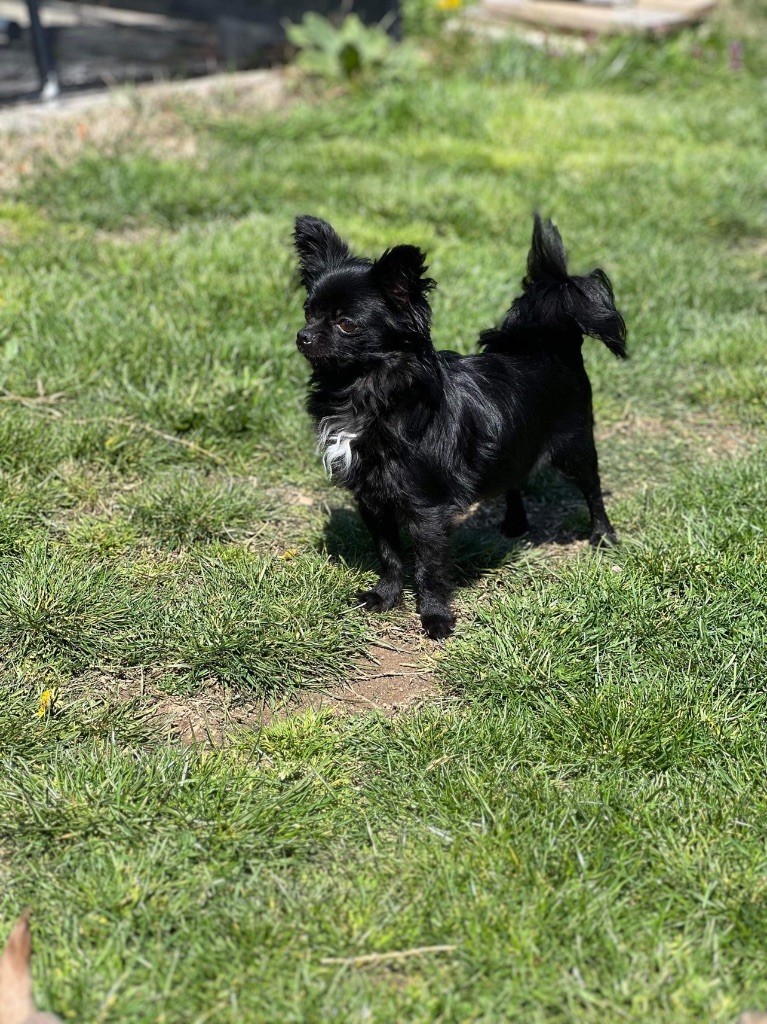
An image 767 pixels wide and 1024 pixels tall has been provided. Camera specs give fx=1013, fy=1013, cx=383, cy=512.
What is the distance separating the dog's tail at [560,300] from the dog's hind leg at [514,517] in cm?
65

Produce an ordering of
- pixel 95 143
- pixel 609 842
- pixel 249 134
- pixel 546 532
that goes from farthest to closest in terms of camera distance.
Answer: pixel 249 134 → pixel 95 143 → pixel 546 532 → pixel 609 842

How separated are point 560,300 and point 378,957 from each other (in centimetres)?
209

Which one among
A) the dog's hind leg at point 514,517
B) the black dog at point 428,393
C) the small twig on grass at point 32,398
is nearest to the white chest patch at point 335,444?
the black dog at point 428,393

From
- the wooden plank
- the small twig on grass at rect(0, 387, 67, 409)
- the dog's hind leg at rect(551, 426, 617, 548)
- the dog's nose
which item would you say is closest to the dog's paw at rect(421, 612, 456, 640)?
the dog's hind leg at rect(551, 426, 617, 548)

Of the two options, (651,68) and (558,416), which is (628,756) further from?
(651,68)

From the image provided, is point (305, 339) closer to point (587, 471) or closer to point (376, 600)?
point (376, 600)

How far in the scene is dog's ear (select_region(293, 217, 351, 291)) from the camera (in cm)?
313

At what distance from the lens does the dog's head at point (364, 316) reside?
9.44ft

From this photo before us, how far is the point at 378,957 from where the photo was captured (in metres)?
2.20

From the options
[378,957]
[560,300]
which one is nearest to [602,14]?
[560,300]

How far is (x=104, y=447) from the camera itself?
4.04 m

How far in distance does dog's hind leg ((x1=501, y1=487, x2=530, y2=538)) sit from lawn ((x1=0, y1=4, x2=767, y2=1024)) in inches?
3.0

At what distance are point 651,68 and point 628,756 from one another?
27.5 ft

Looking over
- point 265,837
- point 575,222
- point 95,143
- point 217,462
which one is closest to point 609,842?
point 265,837
